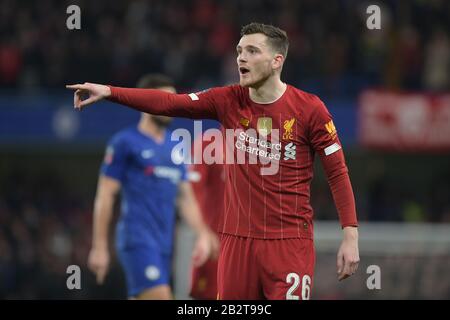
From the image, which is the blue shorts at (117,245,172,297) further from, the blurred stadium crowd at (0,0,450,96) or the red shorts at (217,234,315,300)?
the blurred stadium crowd at (0,0,450,96)

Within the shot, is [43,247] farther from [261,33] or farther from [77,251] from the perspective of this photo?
[261,33]

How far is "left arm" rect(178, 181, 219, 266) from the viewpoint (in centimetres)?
803

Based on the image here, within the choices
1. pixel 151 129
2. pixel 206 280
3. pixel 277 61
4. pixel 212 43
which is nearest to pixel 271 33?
pixel 277 61

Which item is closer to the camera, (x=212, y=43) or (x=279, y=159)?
(x=279, y=159)

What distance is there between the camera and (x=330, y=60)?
17.2 meters

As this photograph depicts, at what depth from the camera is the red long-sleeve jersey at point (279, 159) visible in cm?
582

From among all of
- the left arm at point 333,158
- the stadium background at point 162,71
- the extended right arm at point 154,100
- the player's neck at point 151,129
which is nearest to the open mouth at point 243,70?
the extended right arm at point 154,100

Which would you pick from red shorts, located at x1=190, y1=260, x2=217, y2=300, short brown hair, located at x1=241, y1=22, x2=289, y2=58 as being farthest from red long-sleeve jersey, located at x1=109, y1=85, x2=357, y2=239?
red shorts, located at x1=190, y1=260, x2=217, y2=300

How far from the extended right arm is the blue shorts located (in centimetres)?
226

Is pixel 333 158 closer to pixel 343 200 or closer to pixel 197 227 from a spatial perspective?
pixel 343 200

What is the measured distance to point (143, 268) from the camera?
7.97m

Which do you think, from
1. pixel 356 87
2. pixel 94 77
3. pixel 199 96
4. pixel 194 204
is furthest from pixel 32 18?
pixel 199 96

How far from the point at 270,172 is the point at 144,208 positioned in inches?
96.0

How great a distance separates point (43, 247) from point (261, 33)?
11088 millimetres
